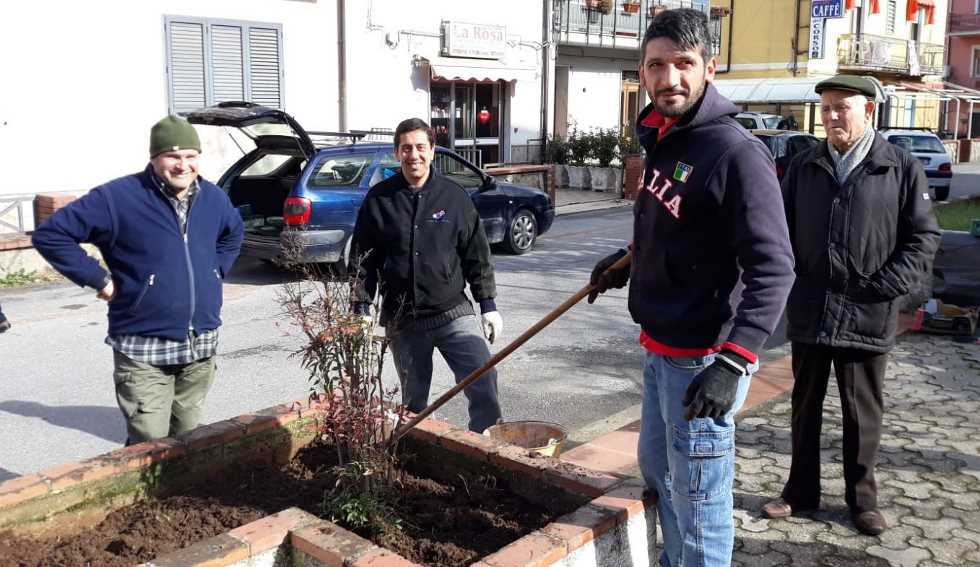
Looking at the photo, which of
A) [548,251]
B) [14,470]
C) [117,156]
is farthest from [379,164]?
[14,470]

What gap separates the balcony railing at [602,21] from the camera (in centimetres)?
2342

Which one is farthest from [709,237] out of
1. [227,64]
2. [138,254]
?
[227,64]

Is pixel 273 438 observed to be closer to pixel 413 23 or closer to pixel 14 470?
pixel 14 470

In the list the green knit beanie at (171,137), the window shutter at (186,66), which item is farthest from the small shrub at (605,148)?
the green knit beanie at (171,137)

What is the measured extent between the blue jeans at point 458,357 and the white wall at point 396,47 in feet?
43.6

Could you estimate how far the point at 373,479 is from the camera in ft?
10.9

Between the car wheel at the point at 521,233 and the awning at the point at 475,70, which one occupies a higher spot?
the awning at the point at 475,70

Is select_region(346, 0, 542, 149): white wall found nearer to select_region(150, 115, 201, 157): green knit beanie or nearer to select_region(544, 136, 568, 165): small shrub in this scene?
select_region(544, 136, 568, 165): small shrub

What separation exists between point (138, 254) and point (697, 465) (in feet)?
7.77

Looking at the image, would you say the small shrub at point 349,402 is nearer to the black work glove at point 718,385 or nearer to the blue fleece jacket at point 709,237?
the blue fleece jacket at point 709,237

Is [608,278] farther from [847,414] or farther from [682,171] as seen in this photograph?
[847,414]

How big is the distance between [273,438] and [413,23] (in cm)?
1574

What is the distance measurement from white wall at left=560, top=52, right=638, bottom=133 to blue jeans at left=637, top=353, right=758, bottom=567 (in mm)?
21346

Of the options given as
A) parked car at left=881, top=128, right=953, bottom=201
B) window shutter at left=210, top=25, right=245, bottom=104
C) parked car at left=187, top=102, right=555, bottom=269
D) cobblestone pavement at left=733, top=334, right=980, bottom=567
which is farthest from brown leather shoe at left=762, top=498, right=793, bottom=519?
parked car at left=881, top=128, right=953, bottom=201
